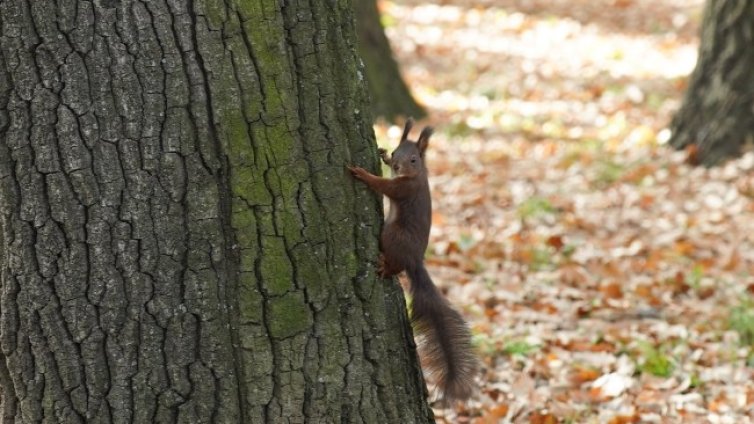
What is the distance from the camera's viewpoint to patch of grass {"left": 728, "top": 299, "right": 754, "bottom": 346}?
4957 millimetres

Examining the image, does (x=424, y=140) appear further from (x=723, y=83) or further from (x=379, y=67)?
(x=379, y=67)

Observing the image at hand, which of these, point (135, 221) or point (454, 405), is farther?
point (454, 405)

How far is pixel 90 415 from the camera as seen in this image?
116 inches

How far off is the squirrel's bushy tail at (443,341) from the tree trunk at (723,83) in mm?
5281

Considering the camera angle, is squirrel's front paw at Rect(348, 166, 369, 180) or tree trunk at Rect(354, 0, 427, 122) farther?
tree trunk at Rect(354, 0, 427, 122)

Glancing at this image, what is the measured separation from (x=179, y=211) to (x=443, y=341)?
1102mm

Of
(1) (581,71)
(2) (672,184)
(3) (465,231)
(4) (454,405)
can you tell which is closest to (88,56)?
(4) (454,405)

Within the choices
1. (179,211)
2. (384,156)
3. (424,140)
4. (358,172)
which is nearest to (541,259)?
(424,140)

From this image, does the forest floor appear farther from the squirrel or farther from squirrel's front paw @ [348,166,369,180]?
squirrel's front paw @ [348,166,369,180]

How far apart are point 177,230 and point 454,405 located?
1237mm

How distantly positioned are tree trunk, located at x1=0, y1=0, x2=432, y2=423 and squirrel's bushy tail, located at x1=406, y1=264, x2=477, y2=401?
0.39 m

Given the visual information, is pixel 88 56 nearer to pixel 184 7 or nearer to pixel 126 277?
pixel 184 7

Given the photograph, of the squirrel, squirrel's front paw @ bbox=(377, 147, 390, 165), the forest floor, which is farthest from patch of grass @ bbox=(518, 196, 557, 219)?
the squirrel

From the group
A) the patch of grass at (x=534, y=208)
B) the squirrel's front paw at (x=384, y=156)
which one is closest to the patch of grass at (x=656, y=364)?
the squirrel's front paw at (x=384, y=156)
